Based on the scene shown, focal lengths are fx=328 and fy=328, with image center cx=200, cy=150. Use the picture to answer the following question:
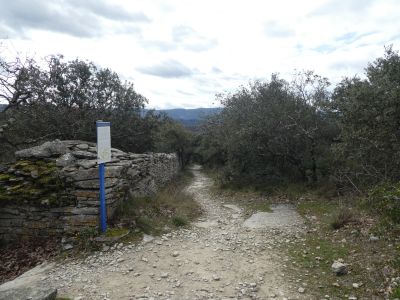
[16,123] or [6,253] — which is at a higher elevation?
[16,123]

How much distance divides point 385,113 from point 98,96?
42.1ft

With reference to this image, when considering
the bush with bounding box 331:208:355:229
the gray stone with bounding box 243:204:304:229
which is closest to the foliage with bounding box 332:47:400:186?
the bush with bounding box 331:208:355:229

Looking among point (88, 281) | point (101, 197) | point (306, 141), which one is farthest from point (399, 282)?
point (306, 141)

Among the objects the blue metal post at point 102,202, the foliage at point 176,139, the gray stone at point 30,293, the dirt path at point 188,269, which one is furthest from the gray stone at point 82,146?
the foliage at point 176,139

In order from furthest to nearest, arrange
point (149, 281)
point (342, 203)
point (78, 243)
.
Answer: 1. point (342, 203)
2. point (78, 243)
3. point (149, 281)

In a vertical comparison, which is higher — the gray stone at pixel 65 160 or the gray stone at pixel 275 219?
the gray stone at pixel 65 160

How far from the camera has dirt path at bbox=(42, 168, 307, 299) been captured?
17.4 ft

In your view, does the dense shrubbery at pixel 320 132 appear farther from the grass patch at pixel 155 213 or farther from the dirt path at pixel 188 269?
the grass patch at pixel 155 213

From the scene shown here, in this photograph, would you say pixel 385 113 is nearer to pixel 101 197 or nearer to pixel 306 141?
pixel 306 141

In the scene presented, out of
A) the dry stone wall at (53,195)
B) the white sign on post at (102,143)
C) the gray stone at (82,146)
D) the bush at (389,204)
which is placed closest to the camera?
the bush at (389,204)

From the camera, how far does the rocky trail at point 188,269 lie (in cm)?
529

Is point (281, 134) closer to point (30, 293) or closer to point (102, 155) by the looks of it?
point (102, 155)

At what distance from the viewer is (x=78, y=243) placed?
282 inches

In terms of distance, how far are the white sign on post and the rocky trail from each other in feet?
6.34
